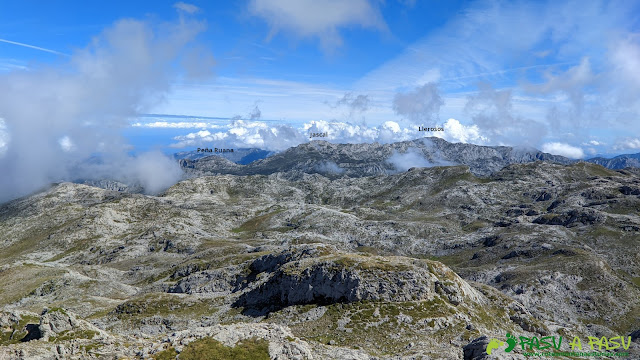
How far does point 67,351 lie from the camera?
4225 cm

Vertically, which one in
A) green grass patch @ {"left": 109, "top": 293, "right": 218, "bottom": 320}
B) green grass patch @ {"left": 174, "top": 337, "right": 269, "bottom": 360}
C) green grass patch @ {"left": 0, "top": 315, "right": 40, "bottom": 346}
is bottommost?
green grass patch @ {"left": 109, "top": 293, "right": 218, "bottom": 320}

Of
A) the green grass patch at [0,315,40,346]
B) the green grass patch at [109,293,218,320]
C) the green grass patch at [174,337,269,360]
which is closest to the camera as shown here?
the green grass patch at [174,337,269,360]

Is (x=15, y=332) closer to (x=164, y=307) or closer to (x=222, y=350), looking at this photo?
(x=222, y=350)

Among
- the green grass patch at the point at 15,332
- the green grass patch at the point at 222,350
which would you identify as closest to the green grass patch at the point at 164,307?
the green grass patch at the point at 15,332

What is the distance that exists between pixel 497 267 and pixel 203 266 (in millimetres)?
154529

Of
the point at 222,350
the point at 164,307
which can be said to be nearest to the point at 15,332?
the point at 222,350

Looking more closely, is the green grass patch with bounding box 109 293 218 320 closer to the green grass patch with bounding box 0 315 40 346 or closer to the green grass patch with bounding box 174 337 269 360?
the green grass patch with bounding box 0 315 40 346

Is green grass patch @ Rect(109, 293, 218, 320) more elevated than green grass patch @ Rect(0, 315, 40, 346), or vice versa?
green grass patch @ Rect(0, 315, 40, 346)

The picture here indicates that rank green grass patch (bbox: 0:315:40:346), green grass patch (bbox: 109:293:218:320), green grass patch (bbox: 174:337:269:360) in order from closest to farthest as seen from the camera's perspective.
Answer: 1. green grass patch (bbox: 174:337:269:360)
2. green grass patch (bbox: 0:315:40:346)
3. green grass patch (bbox: 109:293:218:320)

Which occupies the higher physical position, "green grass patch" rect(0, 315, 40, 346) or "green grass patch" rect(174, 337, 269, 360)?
"green grass patch" rect(174, 337, 269, 360)

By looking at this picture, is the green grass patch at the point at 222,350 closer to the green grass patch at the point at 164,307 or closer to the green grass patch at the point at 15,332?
the green grass patch at the point at 15,332

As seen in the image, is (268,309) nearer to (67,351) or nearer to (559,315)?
(67,351)

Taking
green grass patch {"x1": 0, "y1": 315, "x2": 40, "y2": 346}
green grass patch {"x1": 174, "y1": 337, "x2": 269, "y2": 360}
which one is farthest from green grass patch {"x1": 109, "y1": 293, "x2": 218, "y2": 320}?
green grass patch {"x1": 174, "y1": 337, "x2": 269, "y2": 360}

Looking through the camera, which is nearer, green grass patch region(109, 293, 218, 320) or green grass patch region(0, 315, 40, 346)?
green grass patch region(0, 315, 40, 346)
